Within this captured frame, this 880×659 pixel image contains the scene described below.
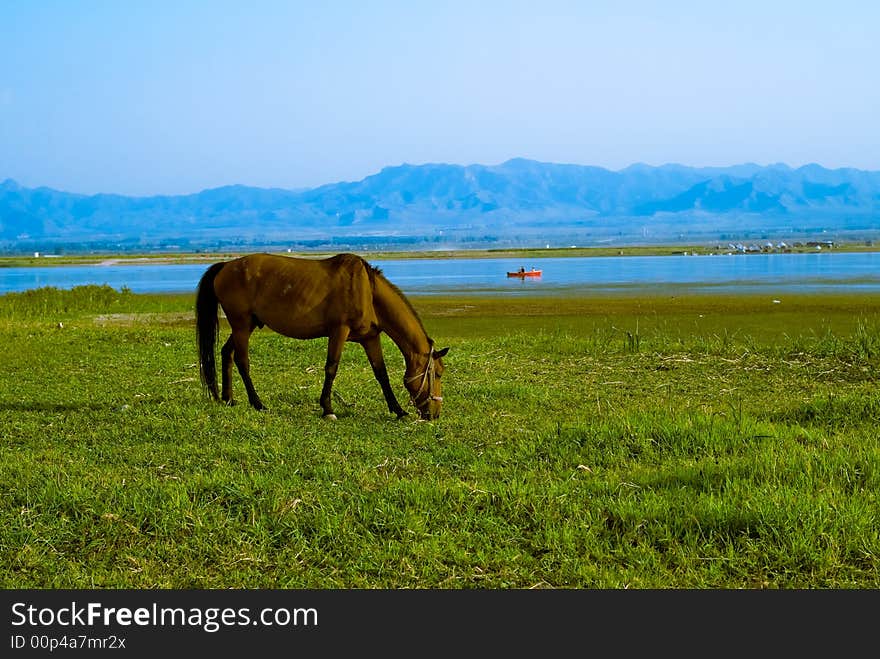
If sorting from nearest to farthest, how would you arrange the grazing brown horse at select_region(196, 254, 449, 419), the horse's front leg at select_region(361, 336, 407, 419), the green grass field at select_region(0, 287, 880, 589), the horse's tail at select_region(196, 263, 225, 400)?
the green grass field at select_region(0, 287, 880, 589) < the grazing brown horse at select_region(196, 254, 449, 419) < the horse's front leg at select_region(361, 336, 407, 419) < the horse's tail at select_region(196, 263, 225, 400)

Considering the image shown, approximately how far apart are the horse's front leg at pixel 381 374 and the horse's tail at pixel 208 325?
1.62 meters

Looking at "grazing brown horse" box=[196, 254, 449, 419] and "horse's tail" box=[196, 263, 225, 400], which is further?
"horse's tail" box=[196, 263, 225, 400]

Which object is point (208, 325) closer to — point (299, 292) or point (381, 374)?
point (299, 292)

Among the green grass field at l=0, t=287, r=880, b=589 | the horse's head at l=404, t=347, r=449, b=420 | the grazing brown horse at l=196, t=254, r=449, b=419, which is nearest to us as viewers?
the green grass field at l=0, t=287, r=880, b=589

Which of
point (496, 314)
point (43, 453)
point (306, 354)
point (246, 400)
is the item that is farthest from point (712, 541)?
point (496, 314)

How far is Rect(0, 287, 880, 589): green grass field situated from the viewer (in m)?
5.12

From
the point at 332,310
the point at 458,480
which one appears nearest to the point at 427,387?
the point at 332,310

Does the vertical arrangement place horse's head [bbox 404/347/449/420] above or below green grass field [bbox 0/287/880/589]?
above

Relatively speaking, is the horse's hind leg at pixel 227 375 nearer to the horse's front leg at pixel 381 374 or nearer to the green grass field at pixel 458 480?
the green grass field at pixel 458 480

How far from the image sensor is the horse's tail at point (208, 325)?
9789 millimetres

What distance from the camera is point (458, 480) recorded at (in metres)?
6.56

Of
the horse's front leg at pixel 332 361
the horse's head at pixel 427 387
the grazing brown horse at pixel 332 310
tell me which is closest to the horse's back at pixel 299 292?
the grazing brown horse at pixel 332 310

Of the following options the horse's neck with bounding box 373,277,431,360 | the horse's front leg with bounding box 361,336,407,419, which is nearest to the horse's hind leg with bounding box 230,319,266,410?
the horse's front leg with bounding box 361,336,407,419

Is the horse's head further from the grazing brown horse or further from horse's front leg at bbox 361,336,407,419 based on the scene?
horse's front leg at bbox 361,336,407,419
